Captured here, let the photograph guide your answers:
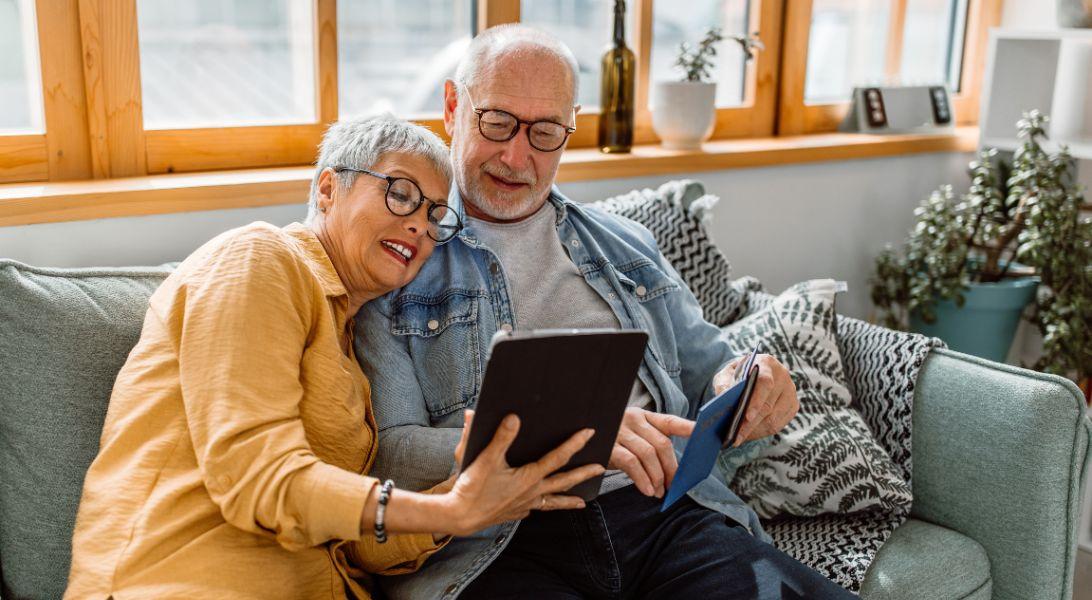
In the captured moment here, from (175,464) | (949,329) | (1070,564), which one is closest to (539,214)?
(175,464)

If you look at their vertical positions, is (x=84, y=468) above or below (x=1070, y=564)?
above

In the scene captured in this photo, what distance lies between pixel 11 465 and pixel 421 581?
582 mm

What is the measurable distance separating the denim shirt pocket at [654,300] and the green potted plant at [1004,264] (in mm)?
1230

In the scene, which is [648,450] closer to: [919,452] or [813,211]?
[919,452]

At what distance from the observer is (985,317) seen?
9.14ft

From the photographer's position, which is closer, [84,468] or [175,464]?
[175,464]

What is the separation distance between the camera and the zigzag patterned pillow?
2.11m

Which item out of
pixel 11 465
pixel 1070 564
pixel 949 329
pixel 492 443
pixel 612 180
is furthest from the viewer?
pixel 949 329

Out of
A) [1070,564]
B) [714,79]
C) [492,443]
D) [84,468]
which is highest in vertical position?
[714,79]

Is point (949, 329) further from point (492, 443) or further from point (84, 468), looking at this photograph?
point (84, 468)

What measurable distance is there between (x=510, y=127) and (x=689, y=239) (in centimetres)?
57

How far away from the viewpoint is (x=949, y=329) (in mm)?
2816

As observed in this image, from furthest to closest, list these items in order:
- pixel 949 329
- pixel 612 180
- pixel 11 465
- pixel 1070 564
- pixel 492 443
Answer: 1. pixel 949 329
2. pixel 612 180
3. pixel 1070 564
4. pixel 11 465
5. pixel 492 443

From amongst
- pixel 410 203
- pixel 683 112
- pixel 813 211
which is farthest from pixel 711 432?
pixel 813 211
